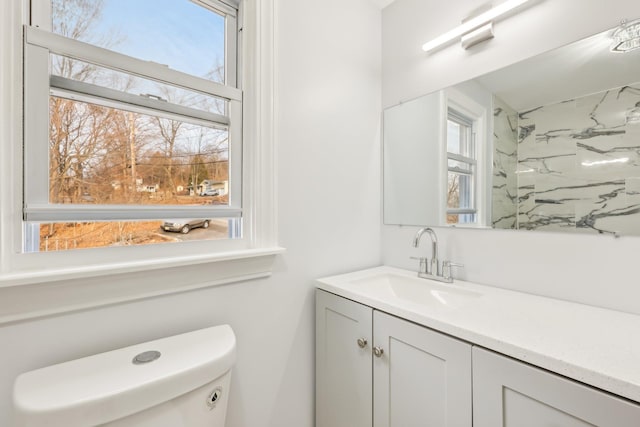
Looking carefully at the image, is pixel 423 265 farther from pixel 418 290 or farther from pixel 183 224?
pixel 183 224

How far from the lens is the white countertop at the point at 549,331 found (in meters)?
0.58

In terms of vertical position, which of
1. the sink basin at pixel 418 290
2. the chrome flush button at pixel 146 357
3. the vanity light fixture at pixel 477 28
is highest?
the vanity light fixture at pixel 477 28

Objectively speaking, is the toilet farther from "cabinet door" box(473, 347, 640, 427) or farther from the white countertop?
"cabinet door" box(473, 347, 640, 427)

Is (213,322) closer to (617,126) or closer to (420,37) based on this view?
(617,126)

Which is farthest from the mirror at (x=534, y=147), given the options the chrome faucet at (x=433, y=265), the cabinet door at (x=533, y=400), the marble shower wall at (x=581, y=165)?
the cabinet door at (x=533, y=400)

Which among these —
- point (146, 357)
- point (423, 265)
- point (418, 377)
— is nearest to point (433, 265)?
point (423, 265)

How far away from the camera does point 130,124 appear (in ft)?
3.03

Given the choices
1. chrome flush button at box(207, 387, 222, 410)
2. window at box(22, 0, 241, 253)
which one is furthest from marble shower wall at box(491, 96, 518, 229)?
chrome flush button at box(207, 387, 222, 410)

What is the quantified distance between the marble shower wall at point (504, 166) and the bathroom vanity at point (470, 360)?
312 millimetres

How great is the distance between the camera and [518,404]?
2.17 ft

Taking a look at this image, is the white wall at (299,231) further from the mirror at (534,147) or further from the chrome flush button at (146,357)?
the mirror at (534,147)

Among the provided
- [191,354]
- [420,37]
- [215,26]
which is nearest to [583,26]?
[420,37]

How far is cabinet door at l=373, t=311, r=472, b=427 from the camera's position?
77 centimetres

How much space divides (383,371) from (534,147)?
1.00 m
